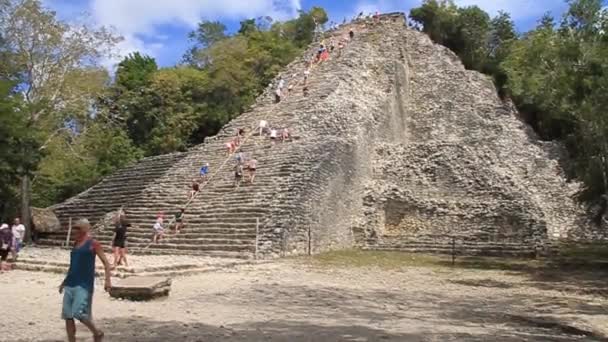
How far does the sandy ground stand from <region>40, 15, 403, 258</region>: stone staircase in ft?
11.2

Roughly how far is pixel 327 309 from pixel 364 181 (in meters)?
14.0

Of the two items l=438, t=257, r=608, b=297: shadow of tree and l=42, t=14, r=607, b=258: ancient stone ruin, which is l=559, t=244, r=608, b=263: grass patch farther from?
l=42, t=14, r=607, b=258: ancient stone ruin

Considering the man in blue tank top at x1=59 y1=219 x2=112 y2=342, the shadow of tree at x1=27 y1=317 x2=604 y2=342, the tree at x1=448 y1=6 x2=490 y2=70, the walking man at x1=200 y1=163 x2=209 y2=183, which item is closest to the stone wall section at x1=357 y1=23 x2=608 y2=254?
the walking man at x1=200 y1=163 x2=209 y2=183

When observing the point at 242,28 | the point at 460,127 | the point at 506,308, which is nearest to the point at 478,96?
the point at 460,127

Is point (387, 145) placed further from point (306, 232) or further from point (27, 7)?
point (27, 7)

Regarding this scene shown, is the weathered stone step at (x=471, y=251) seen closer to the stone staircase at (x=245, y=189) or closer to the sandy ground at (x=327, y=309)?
the stone staircase at (x=245, y=189)

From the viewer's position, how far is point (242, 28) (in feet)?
193

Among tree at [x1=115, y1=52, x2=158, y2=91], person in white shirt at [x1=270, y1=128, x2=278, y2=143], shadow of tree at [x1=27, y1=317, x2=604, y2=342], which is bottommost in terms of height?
shadow of tree at [x1=27, y1=317, x2=604, y2=342]

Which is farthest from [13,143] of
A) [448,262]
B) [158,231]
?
[448,262]

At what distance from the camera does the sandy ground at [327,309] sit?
764cm

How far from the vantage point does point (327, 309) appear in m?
9.63

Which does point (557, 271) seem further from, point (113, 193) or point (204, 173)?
point (113, 193)

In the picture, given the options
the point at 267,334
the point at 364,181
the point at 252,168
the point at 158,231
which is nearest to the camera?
the point at 267,334

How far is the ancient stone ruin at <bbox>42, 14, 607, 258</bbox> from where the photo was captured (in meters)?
19.2
